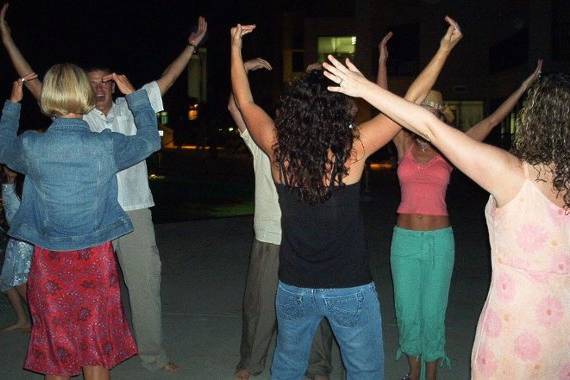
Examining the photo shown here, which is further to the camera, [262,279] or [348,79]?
[262,279]

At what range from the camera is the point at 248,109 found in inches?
139

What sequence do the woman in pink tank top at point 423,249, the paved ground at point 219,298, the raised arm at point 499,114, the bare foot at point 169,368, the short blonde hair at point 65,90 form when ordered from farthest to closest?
1. the paved ground at point 219,298
2. the bare foot at point 169,368
3. the woman in pink tank top at point 423,249
4. the raised arm at point 499,114
5. the short blonde hair at point 65,90

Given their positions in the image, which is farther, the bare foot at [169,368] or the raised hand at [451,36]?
the bare foot at [169,368]

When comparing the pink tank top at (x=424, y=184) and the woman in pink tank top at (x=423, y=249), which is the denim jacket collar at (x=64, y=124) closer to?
the woman in pink tank top at (x=423, y=249)

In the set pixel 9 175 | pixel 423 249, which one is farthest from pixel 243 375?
pixel 9 175

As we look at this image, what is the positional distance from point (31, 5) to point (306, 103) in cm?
1741

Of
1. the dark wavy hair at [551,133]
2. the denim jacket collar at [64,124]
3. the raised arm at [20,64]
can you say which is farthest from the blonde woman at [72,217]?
the dark wavy hair at [551,133]

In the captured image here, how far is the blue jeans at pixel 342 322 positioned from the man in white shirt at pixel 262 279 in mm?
1269

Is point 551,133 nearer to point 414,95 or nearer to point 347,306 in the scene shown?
point 414,95

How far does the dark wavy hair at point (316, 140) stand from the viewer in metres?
3.21

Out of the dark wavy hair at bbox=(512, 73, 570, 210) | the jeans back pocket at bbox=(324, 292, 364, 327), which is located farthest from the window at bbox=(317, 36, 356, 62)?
the dark wavy hair at bbox=(512, 73, 570, 210)

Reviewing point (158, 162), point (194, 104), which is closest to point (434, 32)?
point (158, 162)

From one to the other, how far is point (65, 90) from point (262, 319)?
7.12 feet

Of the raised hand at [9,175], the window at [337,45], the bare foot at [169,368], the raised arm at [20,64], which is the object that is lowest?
→ the bare foot at [169,368]
